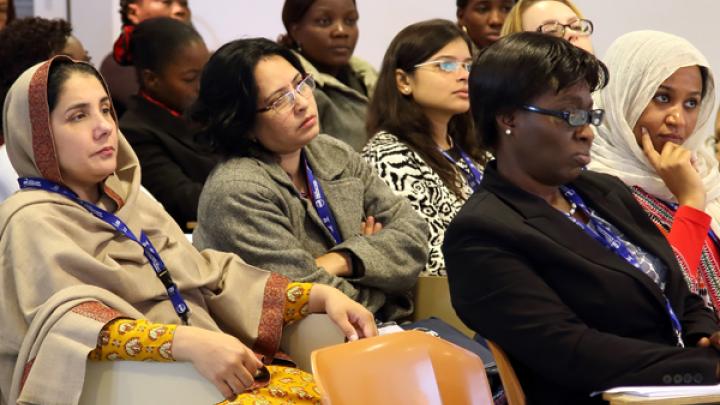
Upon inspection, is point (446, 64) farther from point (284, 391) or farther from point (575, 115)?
point (284, 391)

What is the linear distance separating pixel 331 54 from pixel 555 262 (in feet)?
8.10

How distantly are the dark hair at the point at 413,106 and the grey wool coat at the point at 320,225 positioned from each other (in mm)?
370

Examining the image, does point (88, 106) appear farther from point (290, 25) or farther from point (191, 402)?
point (290, 25)

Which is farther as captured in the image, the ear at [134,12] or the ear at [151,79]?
the ear at [134,12]

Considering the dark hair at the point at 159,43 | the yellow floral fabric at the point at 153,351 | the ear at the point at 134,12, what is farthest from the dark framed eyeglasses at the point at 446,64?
the ear at the point at 134,12

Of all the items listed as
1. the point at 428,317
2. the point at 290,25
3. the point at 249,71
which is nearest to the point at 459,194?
the point at 428,317

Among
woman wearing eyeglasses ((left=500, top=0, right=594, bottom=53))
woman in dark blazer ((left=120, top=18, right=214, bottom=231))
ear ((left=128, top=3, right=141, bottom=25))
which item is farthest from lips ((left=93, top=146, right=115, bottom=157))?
ear ((left=128, top=3, right=141, bottom=25))

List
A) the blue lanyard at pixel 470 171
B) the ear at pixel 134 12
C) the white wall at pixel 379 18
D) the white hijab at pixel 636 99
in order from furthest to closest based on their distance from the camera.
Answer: the white wall at pixel 379 18, the ear at pixel 134 12, the blue lanyard at pixel 470 171, the white hijab at pixel 636 99

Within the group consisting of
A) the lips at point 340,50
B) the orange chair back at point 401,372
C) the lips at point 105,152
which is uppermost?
the lips at point 105,152

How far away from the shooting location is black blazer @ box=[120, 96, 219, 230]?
13.3 feet

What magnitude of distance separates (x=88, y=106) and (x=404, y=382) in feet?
3.32

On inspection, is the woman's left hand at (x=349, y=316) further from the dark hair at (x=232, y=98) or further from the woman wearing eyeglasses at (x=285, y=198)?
the dark hair at (x=232, y=98)

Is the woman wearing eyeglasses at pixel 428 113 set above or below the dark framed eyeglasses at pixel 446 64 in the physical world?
below

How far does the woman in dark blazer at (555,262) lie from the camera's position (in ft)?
7.13
